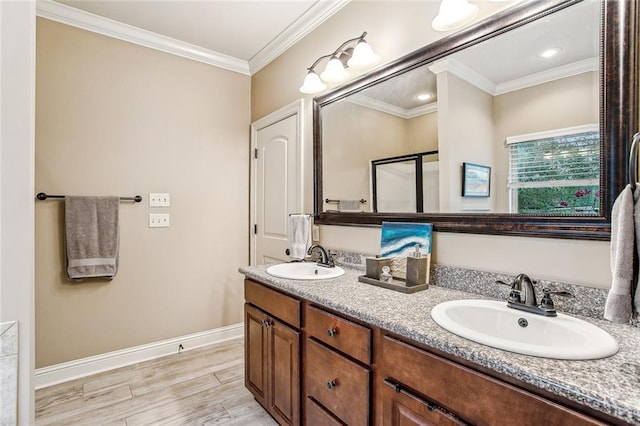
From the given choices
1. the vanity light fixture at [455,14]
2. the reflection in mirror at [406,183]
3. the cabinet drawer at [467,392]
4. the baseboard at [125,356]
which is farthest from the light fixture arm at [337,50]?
the baseboard at [125,356]

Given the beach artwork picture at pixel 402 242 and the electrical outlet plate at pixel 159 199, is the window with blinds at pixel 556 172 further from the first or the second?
the electrical outlet plate at pixel 159 199

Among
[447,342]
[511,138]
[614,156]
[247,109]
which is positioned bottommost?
[447,342]

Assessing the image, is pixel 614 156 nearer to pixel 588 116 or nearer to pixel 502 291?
pixel 588 116

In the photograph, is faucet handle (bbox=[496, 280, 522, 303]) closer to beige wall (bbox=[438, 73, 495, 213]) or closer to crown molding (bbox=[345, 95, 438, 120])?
beige wall (bbox=[438, 73, 495, 213])

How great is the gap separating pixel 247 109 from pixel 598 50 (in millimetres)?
2692

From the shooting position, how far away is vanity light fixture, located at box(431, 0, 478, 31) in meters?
1.36

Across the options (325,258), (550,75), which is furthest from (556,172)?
(325,258)

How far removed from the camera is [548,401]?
0.72 meters

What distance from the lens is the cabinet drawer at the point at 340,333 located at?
3.87 ft

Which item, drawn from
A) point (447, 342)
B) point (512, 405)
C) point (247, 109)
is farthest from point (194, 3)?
point (512, 405)

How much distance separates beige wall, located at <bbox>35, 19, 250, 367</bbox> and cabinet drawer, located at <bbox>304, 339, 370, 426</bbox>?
1.77m

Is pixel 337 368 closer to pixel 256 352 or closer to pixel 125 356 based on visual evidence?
pixel 256 352

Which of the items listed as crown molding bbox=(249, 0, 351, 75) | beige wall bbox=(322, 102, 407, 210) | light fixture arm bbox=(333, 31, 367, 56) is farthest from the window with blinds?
crown molding bbox=(249, 0, 351, 75)

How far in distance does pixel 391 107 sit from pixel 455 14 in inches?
21.6
